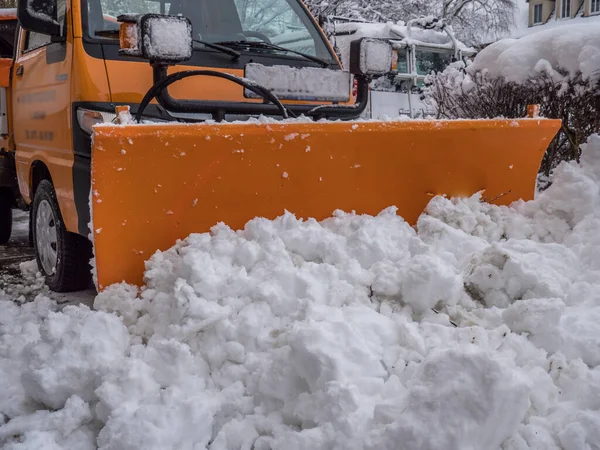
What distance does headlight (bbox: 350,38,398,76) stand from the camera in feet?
11.5

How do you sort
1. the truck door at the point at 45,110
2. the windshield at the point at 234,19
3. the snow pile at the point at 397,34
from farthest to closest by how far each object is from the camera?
the snow pile at the point at 397,34 < the windshield at the point at 234,19 < the truck door at the point at 45,110

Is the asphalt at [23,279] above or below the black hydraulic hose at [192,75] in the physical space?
below

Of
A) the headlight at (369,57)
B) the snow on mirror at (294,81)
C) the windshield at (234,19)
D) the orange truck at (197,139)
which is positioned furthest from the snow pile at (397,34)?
the snow on mirror at (294,81)

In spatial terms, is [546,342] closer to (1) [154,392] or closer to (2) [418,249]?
(2) [418,249]

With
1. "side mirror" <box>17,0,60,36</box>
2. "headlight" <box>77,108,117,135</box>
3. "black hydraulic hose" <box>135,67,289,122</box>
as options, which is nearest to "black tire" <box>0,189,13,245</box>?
"side mirror" <box>17,0,60,36</box>

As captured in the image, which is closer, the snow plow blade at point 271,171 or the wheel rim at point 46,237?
the snow plow blade at point 271,171

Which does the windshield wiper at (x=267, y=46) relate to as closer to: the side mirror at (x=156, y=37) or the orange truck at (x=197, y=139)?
the orange truck at (x=197, y=139)

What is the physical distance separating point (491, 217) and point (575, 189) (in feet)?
1.56

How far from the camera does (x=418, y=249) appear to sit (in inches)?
110

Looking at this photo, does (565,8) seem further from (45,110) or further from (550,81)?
(45,110)

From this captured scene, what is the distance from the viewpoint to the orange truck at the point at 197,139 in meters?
2.64

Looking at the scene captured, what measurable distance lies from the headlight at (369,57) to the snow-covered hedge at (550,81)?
2.36 m

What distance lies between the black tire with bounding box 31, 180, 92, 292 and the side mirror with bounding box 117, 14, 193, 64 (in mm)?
1105

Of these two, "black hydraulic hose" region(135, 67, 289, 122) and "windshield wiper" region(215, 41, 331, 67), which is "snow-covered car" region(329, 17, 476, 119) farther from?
"black hydraulic hose" region(135, 67, 289, 122)
